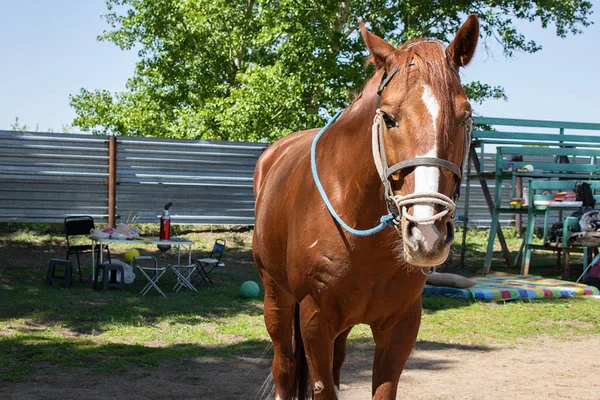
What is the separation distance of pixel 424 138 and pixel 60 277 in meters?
8.36

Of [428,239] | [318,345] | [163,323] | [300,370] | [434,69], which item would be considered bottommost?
[163,323]

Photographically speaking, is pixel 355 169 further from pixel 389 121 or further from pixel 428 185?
pixel 428 185

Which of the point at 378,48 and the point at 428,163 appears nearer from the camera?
the point at 428,163

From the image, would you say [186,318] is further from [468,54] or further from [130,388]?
[468,54]

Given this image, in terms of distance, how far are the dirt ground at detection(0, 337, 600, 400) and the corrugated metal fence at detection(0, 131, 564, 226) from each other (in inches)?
314

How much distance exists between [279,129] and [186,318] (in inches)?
378

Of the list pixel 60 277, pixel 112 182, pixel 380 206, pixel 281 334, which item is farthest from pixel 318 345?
pixel 112 182

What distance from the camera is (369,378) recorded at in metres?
5.39

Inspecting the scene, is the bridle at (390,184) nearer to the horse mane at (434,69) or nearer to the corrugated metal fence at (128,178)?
the horse mane at (434,69)

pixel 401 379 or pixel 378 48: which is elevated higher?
pixel 378 48

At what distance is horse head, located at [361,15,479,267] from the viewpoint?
2242 mm

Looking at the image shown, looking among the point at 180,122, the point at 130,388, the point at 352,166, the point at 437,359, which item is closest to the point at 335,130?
the point at 352,166

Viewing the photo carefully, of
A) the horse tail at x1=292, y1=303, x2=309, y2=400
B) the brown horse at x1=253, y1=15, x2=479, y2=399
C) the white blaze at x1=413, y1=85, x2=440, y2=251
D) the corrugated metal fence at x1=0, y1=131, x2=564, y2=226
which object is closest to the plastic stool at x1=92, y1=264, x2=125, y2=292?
the corrugated metal fence at x1=0, y1=131, x2=564, y2=226

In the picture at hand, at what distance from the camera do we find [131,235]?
961cm
